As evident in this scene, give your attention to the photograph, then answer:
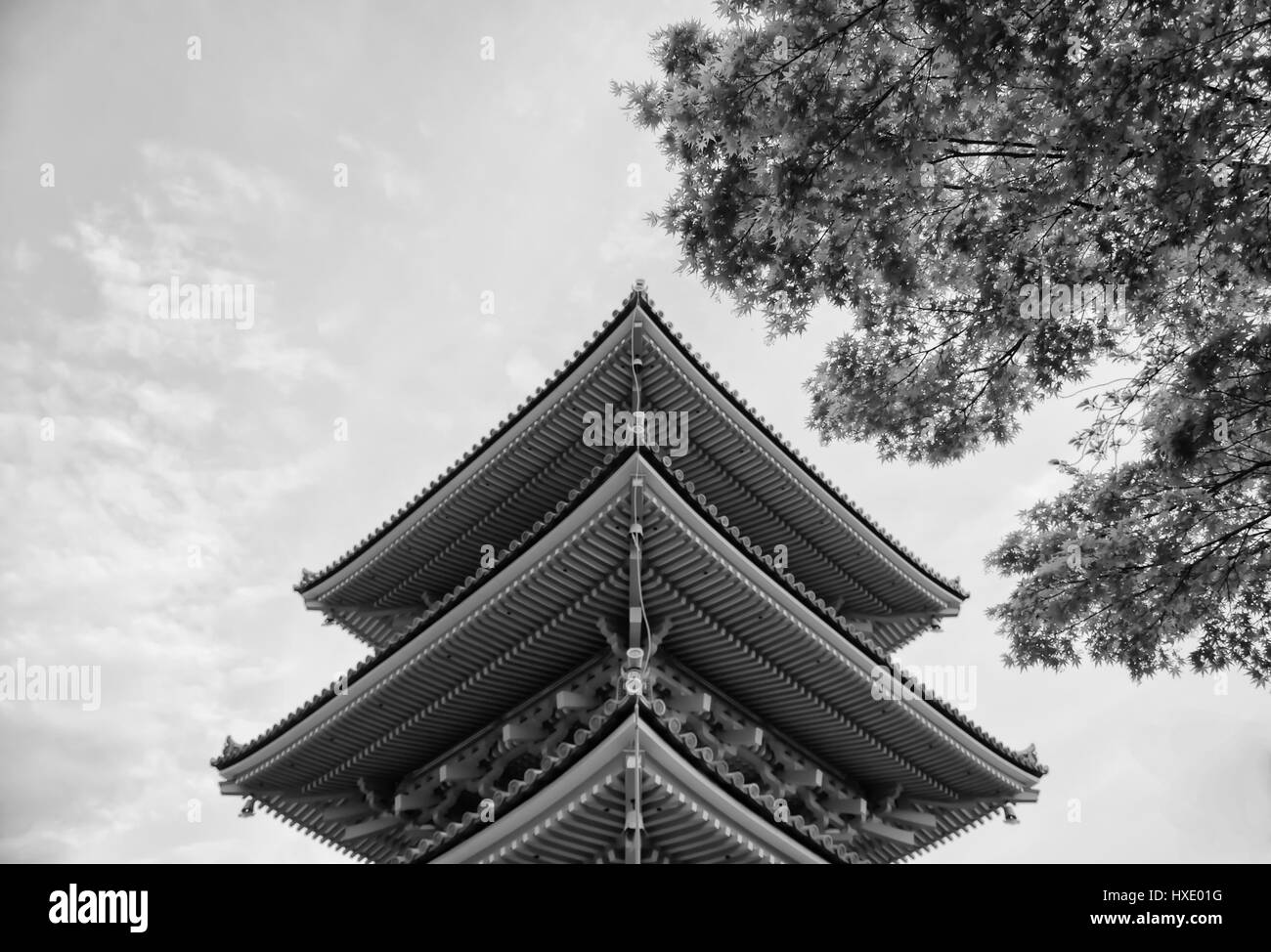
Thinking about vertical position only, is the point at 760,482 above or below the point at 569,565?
above

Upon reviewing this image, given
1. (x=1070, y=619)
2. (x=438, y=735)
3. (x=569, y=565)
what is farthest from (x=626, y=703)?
(x=438, y=735)

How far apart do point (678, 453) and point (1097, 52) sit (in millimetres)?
8347

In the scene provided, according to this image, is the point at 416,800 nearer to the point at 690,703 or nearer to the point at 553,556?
the point at 690,703

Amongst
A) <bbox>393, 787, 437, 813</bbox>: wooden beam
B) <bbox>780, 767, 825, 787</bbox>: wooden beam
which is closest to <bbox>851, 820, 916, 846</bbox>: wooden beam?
<bbox>780, 767, 825, 787</bbox>: wooden beam

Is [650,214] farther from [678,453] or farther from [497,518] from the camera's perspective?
[497,518]

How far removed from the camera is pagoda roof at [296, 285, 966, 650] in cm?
1346

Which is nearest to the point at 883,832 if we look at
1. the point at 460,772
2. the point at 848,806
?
the point at 848,806

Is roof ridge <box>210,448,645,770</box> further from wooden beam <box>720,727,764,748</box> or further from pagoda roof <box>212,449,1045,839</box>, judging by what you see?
wooden beam <box>720,727,764,748</box>

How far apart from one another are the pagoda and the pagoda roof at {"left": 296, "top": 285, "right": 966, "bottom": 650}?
0.12ft

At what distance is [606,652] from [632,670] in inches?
59.3

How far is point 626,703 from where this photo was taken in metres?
8.50

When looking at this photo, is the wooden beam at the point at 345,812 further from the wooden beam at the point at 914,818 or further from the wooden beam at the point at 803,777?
the wooden beam at the point at 914,818
